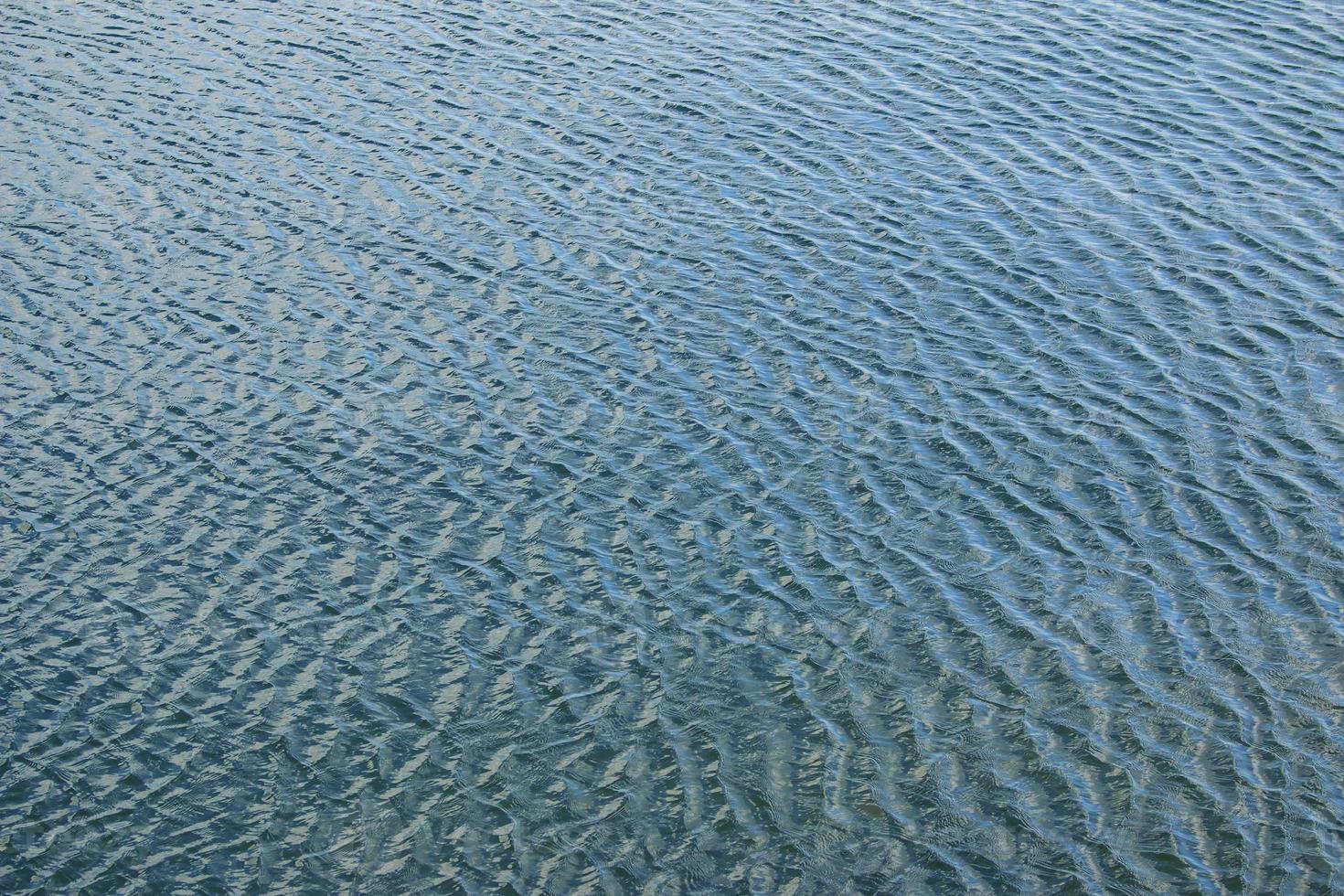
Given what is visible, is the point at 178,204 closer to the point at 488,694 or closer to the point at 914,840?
the point at 488,694

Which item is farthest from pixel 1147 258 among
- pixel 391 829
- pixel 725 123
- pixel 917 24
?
pixel 391 829

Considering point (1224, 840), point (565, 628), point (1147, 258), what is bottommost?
point (565, 628)

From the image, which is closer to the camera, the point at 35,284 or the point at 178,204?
the point at 35,284

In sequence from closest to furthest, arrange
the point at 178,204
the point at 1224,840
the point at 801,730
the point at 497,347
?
the point at 1224,840 < the point at 801,730 < the point at 497,347 < the point at 178,204

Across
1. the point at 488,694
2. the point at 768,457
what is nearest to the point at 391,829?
the point at 488,694

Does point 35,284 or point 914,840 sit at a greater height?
point 914,840

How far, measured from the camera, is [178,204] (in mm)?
32875

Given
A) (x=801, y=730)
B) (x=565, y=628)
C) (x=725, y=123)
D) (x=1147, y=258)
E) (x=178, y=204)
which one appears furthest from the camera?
(x=725, y=123)

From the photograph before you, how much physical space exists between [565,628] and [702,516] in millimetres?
3418

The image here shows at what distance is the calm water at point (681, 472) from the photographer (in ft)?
59.4

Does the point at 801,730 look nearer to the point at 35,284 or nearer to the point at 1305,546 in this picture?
the point at 1305,546

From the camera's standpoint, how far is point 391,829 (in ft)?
58.9

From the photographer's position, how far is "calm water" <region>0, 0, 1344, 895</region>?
1811 centimetres

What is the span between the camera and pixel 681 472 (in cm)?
2430
